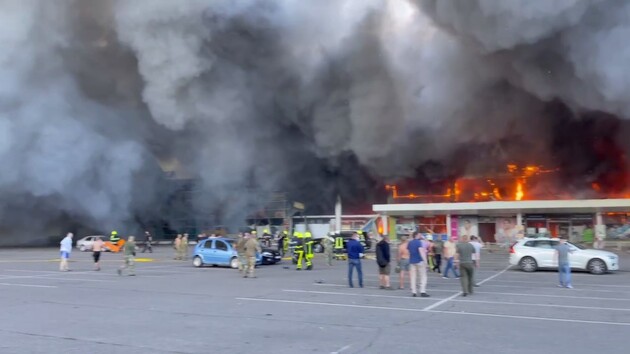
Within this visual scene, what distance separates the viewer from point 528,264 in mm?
19625

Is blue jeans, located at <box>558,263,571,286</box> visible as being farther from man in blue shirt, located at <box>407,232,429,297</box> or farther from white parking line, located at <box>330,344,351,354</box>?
white parking line, located at <box>330,344,351,354</box>

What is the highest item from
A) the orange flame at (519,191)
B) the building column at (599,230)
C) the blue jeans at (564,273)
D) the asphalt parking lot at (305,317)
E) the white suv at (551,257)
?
the orange flame at (519,191)

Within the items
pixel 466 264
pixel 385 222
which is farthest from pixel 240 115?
pixel 466 264

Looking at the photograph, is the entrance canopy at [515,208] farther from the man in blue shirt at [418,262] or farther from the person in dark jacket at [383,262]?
the man in blue shirt at [418,262]

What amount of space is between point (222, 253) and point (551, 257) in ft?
37.5

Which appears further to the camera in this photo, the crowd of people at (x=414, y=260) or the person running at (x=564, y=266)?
the person running at (x=564, y=266)

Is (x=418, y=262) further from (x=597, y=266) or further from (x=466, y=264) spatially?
(x=597, y=266)

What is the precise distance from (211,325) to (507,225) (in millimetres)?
30831

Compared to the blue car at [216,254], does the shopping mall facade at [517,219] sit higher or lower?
higher

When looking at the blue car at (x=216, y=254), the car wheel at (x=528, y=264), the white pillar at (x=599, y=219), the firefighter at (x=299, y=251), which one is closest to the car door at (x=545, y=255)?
the car wheel at (x=528, y=264)

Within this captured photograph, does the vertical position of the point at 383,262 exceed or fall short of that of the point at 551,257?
it falls short

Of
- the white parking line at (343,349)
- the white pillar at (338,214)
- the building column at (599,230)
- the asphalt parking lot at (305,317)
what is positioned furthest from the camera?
the white pillar at (338,214)

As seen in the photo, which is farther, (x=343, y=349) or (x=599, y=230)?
(x=599, y=230)

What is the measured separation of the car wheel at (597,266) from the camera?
18547 mm
